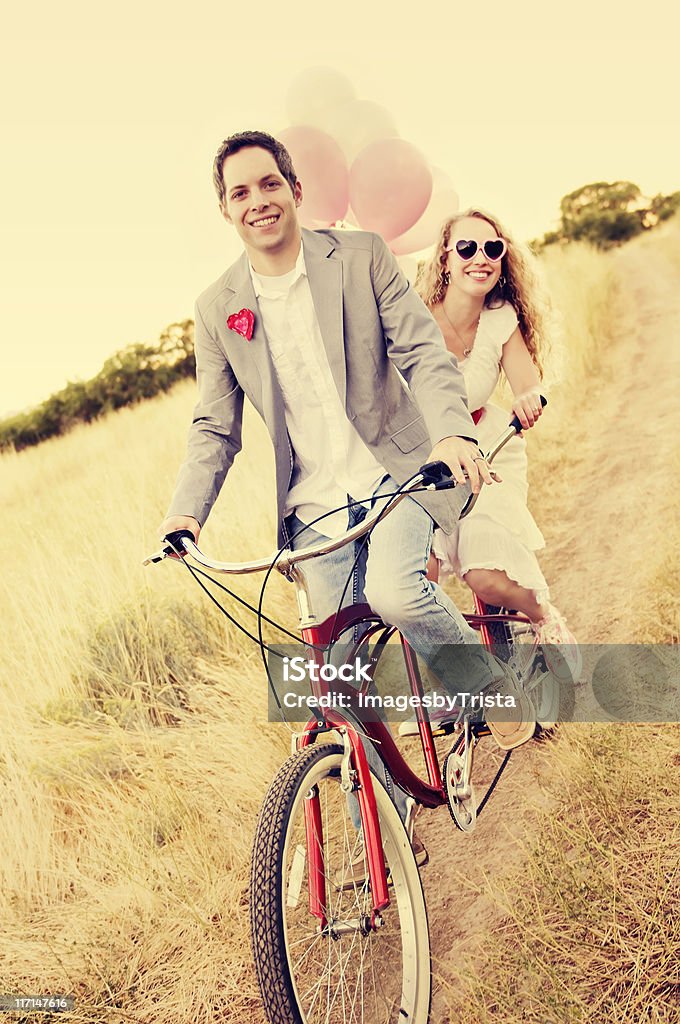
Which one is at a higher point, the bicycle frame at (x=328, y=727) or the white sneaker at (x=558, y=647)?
the bicycle frame at (x=328, y=727)

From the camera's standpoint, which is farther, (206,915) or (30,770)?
(30,770)

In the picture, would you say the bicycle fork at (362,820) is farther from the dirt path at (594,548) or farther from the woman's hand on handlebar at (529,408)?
the woman's hand on handlebar at (529,408)

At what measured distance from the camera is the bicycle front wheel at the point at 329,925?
181 centimetres

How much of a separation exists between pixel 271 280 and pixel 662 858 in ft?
6.72

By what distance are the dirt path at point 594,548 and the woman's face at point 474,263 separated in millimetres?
1802

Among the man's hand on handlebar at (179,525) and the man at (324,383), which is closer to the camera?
the man's hand on handlebar at (179,525)

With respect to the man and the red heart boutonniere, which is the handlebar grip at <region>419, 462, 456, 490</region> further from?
the red heart boutonniere

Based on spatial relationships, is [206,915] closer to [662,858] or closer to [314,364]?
[662,858]

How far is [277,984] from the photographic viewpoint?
5.90ft

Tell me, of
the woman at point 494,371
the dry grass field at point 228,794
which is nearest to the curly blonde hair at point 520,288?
the woman at point 494,371

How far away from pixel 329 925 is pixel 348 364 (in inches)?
60.8

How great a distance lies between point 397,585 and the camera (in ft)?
7.41

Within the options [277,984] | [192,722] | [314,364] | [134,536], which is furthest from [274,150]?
[134,536]

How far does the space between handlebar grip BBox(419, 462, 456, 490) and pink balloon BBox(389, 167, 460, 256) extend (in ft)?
9.66
